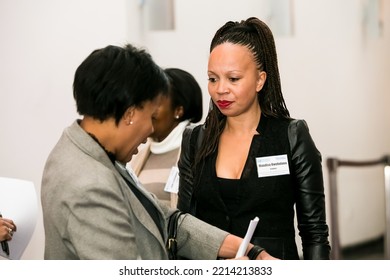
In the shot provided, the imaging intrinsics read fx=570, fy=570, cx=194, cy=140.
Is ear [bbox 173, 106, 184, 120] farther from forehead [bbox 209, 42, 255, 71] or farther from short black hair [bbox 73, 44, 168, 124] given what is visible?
short black hair [bbox 73, 44, 168, 124]

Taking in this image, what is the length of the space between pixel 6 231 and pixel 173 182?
704 mm

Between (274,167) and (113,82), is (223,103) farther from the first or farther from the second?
(113,82)

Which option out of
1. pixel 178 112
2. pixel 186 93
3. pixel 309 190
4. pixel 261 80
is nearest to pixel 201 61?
pixel 186 93

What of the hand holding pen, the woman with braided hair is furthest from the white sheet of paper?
the woman with braided hair

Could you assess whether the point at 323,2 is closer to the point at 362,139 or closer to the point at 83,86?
the point at 362,139

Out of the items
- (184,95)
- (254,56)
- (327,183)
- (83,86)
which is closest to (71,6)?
(184,95)

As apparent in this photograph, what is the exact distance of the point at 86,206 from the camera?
3.51 ft

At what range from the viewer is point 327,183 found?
2164 mm

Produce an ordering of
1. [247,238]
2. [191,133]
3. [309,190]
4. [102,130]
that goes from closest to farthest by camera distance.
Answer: [102,130], [247,238], [309,190], [191,133]

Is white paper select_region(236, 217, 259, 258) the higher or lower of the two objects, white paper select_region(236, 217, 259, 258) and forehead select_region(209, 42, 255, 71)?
the lower

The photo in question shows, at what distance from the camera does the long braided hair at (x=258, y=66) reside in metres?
1.58

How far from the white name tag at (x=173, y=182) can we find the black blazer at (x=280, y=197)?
1.72 ft

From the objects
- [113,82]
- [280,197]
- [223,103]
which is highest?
[113,82]

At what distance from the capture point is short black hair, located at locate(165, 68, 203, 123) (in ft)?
7.25
